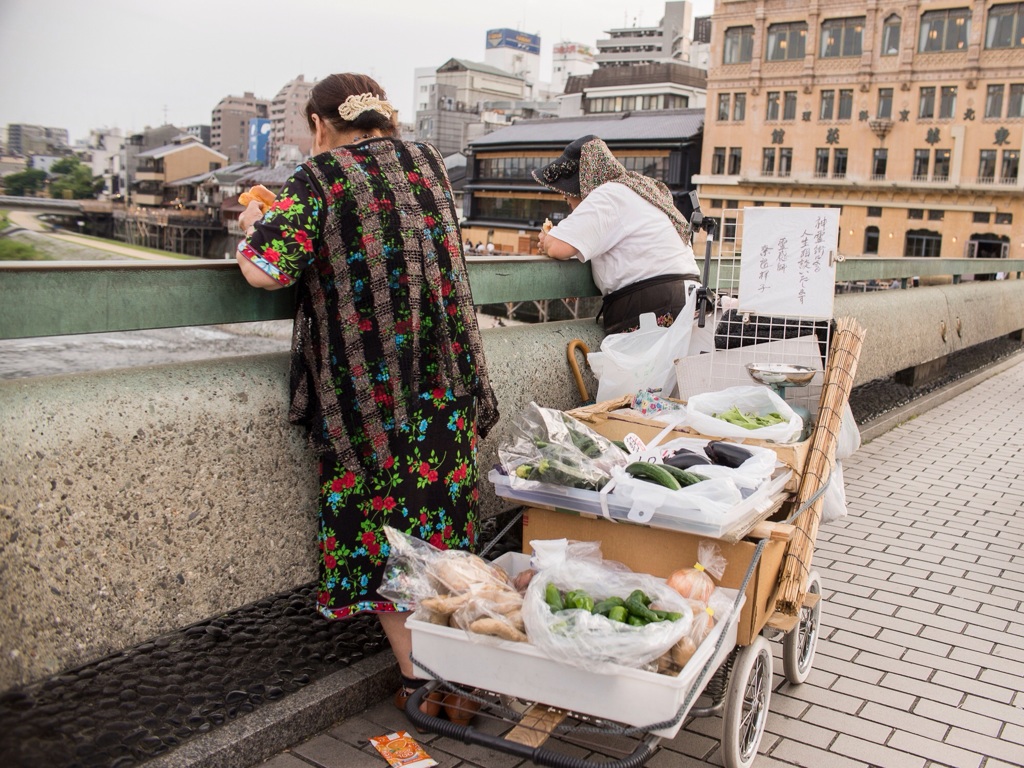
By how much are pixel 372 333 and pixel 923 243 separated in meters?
64.0

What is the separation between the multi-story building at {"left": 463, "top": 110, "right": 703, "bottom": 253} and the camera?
6919cm

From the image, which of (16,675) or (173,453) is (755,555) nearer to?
(173,453)

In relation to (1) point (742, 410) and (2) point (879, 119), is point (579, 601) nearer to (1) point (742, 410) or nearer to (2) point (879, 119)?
(1) point (742, 410)

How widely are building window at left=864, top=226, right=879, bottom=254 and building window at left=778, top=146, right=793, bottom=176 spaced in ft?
23.0

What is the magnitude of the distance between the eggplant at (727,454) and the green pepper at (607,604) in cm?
94

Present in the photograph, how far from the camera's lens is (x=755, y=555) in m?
2.89

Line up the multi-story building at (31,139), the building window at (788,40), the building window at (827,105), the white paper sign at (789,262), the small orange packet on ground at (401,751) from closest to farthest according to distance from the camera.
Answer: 1. the multi-story building at (31,139)
2. the small orange packet on ground at (401,751)
3. the white paper sign at (789,262)
4. the building window at (827,105)
5. the building window at (788,40)

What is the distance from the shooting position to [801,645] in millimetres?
3725

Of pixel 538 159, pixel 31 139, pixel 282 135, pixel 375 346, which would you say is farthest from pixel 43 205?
pixel 282 135

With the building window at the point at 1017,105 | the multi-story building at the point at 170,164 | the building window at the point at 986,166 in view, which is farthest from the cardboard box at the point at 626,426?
the building window at the point at 1017,105

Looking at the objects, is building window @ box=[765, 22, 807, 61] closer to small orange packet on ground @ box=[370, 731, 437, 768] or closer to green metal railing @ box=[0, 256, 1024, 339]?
green metal railing @ box=[0, 256, 1024, 339]

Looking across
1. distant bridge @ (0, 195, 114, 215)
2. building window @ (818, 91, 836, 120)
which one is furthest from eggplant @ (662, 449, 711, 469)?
building window @ (818, 91, 836, 120)

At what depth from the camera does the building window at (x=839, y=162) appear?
209 feet

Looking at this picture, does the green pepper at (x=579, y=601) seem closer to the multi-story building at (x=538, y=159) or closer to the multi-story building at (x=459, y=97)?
the multi-story building at (x=538, y=159)
